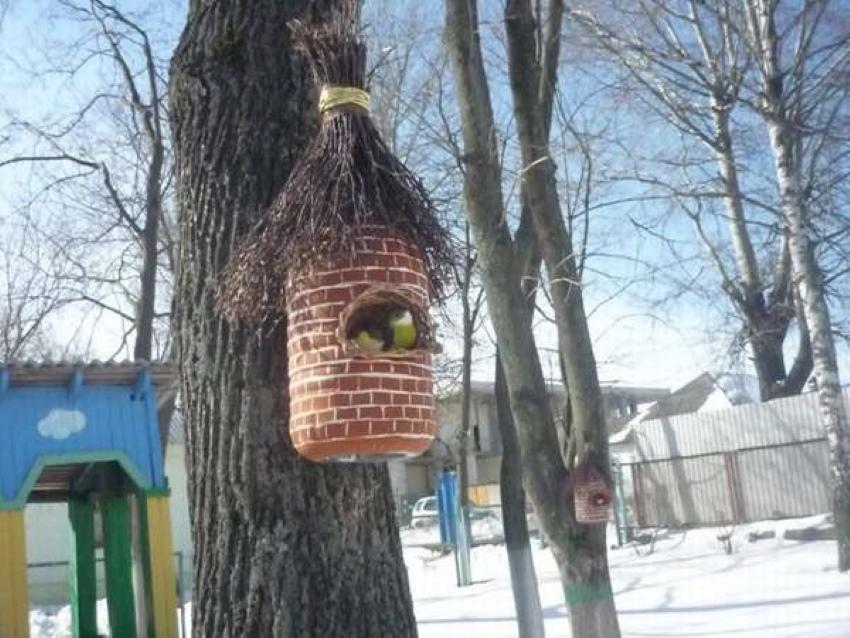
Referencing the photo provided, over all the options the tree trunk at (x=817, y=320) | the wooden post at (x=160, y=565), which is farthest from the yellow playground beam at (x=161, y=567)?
the tree trunk at (x=817, y=320)

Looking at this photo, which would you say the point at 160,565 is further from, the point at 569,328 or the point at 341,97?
the point at 341,97

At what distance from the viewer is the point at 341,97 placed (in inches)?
101

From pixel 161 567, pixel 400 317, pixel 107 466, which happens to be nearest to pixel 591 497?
pixel 400 317

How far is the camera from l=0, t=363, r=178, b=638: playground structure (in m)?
10.1

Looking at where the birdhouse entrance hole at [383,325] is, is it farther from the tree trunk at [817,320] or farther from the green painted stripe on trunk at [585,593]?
the tree trunk at [817,320]

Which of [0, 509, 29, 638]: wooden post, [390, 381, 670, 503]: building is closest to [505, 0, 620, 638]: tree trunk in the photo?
[0, 509, 29, 638]: wooden post

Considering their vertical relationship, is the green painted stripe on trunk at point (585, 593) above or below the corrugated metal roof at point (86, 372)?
below

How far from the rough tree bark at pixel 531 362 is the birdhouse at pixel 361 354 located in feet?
15.8

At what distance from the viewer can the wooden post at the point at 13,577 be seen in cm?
988

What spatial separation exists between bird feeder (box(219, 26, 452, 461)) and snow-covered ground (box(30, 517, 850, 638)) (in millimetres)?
7667

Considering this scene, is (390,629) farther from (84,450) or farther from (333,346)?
(84,450)

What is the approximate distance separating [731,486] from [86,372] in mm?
12466

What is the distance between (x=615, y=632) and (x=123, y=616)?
5847 millimetres

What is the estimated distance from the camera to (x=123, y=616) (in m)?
11.3
